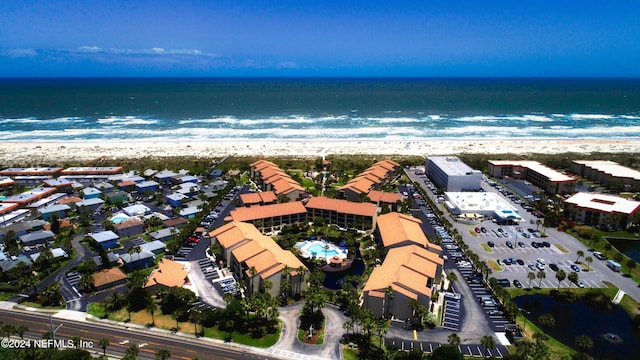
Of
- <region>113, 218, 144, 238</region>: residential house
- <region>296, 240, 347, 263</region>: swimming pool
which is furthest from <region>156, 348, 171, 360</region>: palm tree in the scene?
<region>113, 218, 144, 238</region>: residential house

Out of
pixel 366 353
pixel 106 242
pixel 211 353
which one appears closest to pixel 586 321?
pixel 366 353

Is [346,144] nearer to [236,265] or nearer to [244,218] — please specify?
[244,218]

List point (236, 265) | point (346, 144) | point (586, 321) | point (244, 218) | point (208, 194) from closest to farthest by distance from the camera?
point (586, 321)
point (236, 265)
point (244, 218)
point (208, 194)
point (346, 144)

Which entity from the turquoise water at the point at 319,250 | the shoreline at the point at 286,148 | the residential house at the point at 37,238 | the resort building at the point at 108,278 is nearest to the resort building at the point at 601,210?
the turquoise water at the point at 319,250

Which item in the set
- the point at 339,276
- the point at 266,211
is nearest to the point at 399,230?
the point at 339,276

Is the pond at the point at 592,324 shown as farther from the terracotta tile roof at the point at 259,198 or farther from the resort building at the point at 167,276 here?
the terracotta tile roof at the point at 259,198

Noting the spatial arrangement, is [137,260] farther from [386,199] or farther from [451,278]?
[386,199]
